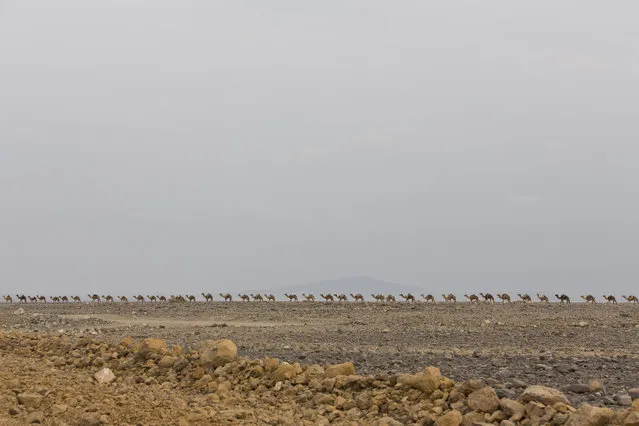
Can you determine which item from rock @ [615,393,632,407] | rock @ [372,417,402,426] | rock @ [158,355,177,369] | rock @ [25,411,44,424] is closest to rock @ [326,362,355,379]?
rock @ [372,417,402,426]

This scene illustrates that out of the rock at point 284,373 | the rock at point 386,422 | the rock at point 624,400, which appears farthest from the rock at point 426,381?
the rock at point 624,400

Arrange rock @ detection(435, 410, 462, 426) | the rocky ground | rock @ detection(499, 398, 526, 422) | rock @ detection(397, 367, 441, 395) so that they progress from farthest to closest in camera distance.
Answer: rock @ detection(397, 367, 441, 395) < the rocky ground < rock @ detection(435, 410, 462, 426) < rock @ detection(499, 398, 526, 422)

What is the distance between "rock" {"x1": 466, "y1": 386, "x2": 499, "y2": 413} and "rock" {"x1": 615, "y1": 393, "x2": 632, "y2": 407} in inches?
58.3

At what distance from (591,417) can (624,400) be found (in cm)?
144

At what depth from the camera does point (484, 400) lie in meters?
8.34

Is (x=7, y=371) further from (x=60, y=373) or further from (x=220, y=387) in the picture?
(x=220, y=387)

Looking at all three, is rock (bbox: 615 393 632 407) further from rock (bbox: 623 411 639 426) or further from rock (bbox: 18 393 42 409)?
rock (bbox: 18 393 42 409)

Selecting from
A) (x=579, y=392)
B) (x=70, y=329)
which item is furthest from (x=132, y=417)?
(x=70, y=329)

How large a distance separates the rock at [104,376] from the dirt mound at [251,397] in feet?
0.07

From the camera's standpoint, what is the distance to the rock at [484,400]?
8273 mm

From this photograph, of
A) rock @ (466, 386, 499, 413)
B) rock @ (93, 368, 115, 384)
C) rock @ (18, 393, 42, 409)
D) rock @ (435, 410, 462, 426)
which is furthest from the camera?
rock @ (93, 368, 115, 384)

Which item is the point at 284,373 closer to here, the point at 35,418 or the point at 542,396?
the point at 35,418

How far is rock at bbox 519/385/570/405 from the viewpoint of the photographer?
8062mm

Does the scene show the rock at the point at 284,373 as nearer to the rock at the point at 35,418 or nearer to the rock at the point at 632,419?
the rock at the point at 35,418
